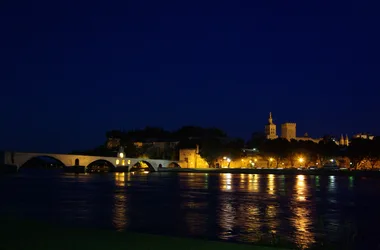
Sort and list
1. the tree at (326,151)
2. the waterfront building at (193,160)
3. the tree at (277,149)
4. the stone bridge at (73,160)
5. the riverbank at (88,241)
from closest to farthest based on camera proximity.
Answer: the riverbank at (88,241), the stone bridge at (73,160), the tree at (326,151), the tree at (277,149), the waterfront building at (193,160)

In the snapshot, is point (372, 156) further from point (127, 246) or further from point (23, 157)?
point (127, 246)

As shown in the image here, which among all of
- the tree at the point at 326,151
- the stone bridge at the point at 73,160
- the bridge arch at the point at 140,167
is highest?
the tree at the point at 326,151

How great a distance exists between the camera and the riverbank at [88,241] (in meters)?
11.2

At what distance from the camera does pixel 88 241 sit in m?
11.8

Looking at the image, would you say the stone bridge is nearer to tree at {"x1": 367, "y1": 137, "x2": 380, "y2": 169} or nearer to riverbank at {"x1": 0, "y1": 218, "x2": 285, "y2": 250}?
tree at {"x1": 367, "y1": 137, "x2": 380, "y2": 169}

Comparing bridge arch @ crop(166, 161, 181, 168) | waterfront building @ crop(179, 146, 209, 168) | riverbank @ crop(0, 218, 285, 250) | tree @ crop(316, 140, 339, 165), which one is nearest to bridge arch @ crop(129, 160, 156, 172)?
bridge arch @ crop(166, 161, 181, 168)

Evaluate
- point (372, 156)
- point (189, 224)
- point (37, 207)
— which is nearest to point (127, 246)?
point (189, 224)

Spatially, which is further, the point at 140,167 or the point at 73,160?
the point at 140,167

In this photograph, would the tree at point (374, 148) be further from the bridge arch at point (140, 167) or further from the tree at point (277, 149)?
the bridge arch at point (140, 167)

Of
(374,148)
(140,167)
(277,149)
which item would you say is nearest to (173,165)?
(140,167)

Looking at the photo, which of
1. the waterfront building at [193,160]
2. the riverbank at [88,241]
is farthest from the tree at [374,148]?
the riverbank at [88,241]

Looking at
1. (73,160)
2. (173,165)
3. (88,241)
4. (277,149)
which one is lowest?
(88,241)

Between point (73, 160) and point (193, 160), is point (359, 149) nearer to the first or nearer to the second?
point (193, 160)

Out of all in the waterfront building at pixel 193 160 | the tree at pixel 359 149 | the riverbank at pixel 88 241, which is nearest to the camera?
the riverbank at pixel 88 241
